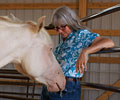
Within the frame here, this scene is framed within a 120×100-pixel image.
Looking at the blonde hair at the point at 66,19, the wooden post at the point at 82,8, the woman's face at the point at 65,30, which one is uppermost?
the wooden post at the point at 82,8

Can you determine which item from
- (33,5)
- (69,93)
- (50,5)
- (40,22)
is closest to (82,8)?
(50,5)

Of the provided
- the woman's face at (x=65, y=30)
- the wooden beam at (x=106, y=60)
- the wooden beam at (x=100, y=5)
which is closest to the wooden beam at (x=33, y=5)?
the wooden beam at (x=100, y=5)

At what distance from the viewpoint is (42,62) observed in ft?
3.86

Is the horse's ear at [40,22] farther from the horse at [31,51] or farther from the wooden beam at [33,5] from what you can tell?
the wooden beam at [33,5]

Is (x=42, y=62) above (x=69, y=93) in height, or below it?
above

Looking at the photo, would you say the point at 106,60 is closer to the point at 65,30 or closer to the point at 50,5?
the point at 50,5

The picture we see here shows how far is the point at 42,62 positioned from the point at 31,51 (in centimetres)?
10

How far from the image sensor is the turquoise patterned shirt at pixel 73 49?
4.02 feet

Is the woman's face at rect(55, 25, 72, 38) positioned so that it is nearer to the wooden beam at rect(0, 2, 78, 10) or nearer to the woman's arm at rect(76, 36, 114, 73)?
the woman's arm at rect(76, 36, 114, 73)

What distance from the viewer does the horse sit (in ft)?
3.50

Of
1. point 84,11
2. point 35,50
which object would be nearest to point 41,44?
point 35,50

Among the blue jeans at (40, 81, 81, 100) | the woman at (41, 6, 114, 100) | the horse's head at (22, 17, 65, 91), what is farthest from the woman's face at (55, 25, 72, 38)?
the blue jeans at (40, 81, 81, 100)

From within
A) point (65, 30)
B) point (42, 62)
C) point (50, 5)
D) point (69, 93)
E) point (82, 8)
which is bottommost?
point (69, 93)

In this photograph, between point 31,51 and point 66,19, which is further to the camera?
point 66,19
